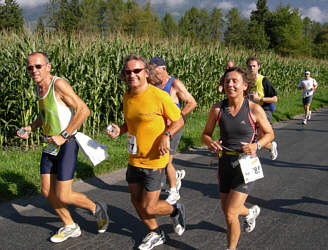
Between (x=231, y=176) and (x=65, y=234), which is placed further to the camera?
(x=65, y=234)

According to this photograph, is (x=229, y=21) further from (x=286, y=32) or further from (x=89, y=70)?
(x=89, y=70)

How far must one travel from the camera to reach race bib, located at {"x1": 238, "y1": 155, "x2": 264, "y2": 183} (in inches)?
121

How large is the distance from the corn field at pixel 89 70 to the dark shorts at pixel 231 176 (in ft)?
17.1

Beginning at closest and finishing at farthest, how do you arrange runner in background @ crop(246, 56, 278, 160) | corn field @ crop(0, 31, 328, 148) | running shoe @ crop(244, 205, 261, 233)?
running shoe @ crop(244, 205, 261, 233)
runner in background @ crop(246, 56, 278, 160)
corn field @ crop(0, 31, 328, 148)

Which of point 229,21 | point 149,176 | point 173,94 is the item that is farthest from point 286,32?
point 149,176

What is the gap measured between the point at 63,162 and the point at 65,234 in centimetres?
81

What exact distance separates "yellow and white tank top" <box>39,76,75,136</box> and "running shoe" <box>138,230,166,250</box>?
4.61ft

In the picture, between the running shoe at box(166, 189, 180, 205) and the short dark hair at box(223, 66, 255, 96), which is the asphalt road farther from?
the short dark hair at box(223, 66, 255, 96)

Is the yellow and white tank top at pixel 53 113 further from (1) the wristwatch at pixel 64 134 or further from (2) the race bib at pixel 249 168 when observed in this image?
(2) the race bib at pixel 249 168

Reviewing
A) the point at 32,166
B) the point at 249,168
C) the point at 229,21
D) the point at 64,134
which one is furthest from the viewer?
the point at 229,21

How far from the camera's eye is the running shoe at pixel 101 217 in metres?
3.71

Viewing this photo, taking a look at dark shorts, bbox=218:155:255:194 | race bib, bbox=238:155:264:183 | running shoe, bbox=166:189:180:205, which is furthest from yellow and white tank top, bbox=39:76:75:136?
running shoe, bbox=166:189:180:205

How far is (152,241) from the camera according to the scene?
3438 millimetres

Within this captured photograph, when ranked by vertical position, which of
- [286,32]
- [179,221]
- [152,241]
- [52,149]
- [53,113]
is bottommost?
[152,241]
